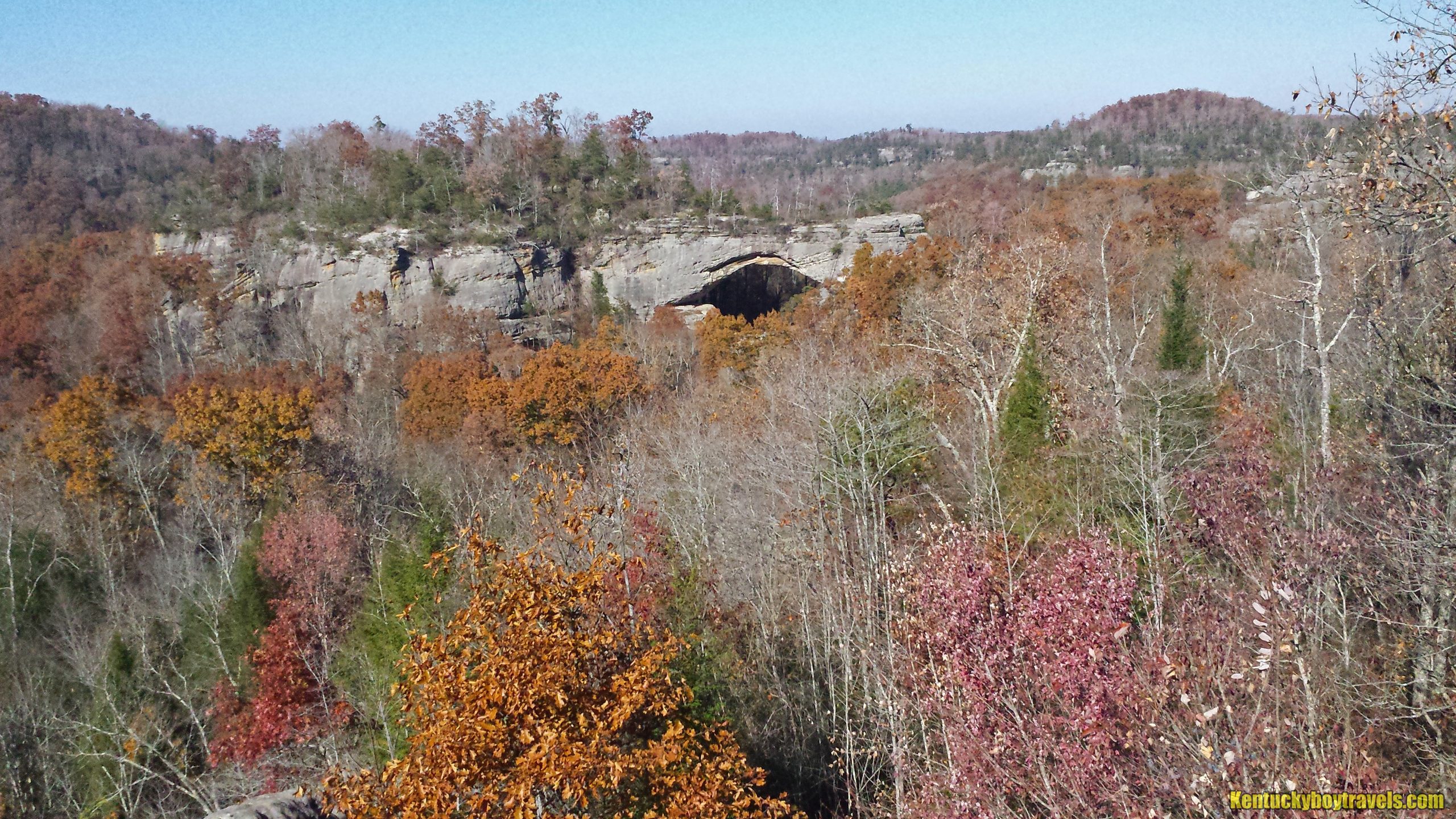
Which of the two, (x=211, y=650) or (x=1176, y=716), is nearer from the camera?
(x=1176, y=716)

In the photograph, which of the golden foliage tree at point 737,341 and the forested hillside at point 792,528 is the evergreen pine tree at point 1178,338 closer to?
the forested hillside at point 792,528

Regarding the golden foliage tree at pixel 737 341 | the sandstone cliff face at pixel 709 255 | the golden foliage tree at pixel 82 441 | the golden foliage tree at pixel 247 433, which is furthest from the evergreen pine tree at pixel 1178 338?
the golden foliage tree at pixel 82 441

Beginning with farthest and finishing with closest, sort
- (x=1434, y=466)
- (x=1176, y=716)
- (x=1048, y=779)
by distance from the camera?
(x=1434, y=466)
(x=1048, y=779)
(x=1176, y=716)

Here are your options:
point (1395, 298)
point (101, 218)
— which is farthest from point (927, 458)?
point (101, 218)

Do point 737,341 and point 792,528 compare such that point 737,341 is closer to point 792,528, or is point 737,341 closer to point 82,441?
point 792,528

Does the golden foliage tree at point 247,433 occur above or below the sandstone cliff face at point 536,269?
below

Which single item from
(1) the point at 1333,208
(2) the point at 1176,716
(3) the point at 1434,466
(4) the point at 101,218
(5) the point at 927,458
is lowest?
(5) the point at 927,458

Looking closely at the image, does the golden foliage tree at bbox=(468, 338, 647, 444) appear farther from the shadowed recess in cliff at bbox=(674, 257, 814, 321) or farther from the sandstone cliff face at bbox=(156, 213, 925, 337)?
the shadowed recess in cliff at bbox=(674, 257, 814, 321)

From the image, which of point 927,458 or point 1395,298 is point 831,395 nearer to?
point 927,458
